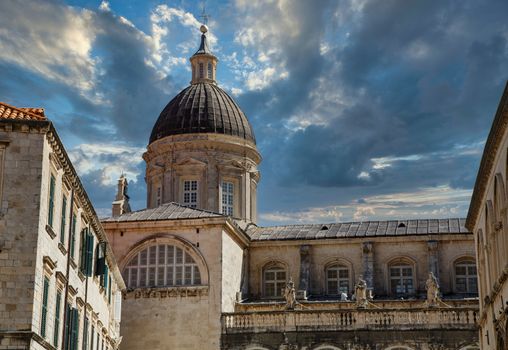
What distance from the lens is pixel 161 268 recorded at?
50344mm

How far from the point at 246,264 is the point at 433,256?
434 inches

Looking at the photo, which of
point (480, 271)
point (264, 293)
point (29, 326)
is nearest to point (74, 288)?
point (29, 326)

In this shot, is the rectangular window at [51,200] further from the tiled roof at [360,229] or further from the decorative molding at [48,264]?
the tiled roof at [360,229]

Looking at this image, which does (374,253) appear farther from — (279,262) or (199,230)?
(199,230)

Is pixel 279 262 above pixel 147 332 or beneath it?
above

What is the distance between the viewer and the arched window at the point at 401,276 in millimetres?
53938

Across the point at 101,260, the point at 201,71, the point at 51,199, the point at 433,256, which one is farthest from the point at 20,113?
the point at 201,71

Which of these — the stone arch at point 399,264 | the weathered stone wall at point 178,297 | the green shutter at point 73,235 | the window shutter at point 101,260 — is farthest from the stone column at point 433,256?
the green shutter at point 73,235

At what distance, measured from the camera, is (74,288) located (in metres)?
29.6

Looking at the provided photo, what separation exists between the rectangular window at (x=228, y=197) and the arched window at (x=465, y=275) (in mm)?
14706

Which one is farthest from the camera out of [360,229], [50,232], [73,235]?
[360,229]

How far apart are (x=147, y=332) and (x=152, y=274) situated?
Answer: 10.6 ft

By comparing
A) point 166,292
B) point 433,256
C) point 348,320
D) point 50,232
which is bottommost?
point 50,232

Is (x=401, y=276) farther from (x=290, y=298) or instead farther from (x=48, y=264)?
(x=48, y=264)
